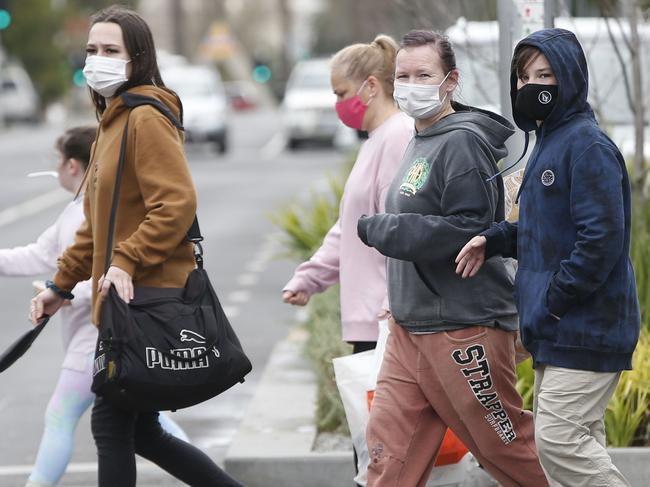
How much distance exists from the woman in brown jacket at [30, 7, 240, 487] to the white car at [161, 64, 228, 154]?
26.8 metres

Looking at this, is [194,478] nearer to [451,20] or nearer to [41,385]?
[41,385]

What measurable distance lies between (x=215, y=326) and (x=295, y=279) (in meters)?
0.77

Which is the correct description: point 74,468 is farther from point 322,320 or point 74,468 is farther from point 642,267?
point 642,267

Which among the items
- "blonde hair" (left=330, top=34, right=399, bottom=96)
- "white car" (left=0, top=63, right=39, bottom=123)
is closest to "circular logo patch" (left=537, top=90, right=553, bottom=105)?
"blonde hair" (left=330, top=34, right=399, bottom=96)

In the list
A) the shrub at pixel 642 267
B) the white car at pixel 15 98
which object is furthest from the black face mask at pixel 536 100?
the white car at pixel 15 98

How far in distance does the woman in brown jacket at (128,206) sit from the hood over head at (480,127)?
776 millimetres

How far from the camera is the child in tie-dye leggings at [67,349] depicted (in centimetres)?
539

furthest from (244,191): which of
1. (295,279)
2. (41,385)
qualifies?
(295,279)

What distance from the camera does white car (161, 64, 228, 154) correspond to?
1270 inches

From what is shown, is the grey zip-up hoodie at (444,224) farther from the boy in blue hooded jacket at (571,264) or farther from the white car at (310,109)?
A: the white car at (310,109)

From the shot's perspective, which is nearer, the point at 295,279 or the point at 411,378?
the point at 411,378

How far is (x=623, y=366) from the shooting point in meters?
4.14

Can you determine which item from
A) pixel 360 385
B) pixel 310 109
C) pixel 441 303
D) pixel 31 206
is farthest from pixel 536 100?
pixel 310 109

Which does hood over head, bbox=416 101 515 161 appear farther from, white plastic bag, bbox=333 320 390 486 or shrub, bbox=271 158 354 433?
shrub, bbox=271 158 354 433
